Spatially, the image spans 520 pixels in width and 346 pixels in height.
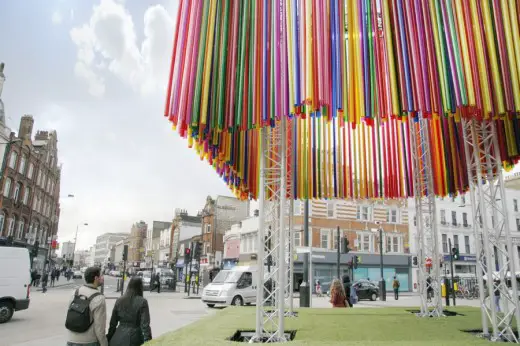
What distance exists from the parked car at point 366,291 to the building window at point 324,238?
34.9 ft

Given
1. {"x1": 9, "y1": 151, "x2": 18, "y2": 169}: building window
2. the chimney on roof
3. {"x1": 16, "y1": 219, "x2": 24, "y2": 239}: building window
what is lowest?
{"x1": 16, "y1": 219, "x2": 24, "y2": 239}: building window

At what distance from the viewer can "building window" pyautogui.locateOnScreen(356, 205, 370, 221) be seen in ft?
146

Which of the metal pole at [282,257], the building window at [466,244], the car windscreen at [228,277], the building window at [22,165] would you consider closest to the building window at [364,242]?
the building window at [466,244]

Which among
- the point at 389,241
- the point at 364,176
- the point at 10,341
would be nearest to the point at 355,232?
the point at 389,241

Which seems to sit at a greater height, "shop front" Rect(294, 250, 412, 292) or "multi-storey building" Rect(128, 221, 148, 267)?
"multi-storey building" Rect(128, 221, 148, 267)

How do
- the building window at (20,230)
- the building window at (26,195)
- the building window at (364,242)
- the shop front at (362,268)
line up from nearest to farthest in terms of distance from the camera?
the building window at (20,230) → the shop front at (362,268) → the building window at (26,195) → the building window at (364,242)

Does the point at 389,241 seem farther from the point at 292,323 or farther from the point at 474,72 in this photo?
the point at 474,72

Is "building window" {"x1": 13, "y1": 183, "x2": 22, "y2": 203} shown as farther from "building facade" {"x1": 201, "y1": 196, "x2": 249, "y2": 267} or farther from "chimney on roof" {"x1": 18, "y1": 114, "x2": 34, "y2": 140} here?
"building facade" {"x1": 201, "y1": 196, "x2": 249, "y2": 267}

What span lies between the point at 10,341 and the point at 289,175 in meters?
9.36

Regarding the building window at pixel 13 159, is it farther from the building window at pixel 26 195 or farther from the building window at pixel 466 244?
the building window at pixel 466 244

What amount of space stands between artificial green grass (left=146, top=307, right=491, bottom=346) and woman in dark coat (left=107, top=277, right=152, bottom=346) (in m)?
1.41

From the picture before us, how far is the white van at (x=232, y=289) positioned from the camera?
2151 centimetres

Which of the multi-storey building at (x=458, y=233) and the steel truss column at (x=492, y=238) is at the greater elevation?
the multi-storey building at (x=458, y=233)

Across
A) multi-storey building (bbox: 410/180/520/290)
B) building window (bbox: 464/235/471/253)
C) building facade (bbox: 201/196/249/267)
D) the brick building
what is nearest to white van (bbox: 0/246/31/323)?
the brick building
